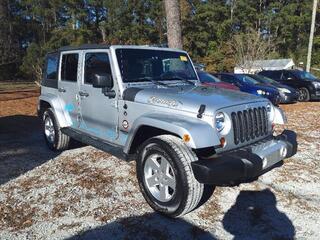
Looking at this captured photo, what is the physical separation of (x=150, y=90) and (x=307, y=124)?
6606 mm

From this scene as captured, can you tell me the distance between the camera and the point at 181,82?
17.4 feet

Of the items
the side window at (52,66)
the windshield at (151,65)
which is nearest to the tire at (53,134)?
the side window at (52,66)

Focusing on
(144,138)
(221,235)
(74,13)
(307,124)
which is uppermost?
(74,13)

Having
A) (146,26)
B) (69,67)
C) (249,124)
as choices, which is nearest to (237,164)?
(249,124)

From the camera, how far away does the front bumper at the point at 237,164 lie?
11.8 feet

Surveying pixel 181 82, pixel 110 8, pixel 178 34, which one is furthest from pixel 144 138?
pixel 110 8

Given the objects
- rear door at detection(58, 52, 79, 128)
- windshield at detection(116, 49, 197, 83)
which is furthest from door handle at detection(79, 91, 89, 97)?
windshield at detection(116, 49, 197, 83)

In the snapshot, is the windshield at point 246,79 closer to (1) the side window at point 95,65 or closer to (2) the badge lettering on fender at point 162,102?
(1) the side window at point 95,65

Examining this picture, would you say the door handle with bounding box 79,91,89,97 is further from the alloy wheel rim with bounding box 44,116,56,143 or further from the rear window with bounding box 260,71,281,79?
the rear window with bounding box 260,71,281,79

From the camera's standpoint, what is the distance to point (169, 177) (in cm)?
407

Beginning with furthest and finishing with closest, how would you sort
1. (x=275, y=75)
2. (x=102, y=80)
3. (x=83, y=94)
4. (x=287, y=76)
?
(x=275, y=75) → (x=287, y=76) → (x=83, y=94) → (x=102, y=80)

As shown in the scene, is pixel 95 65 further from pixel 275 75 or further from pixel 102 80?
pixel 275 75

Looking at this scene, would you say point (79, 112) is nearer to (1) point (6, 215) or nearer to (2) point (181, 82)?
(2) point (181, 82)

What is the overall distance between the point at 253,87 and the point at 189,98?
1051cm
